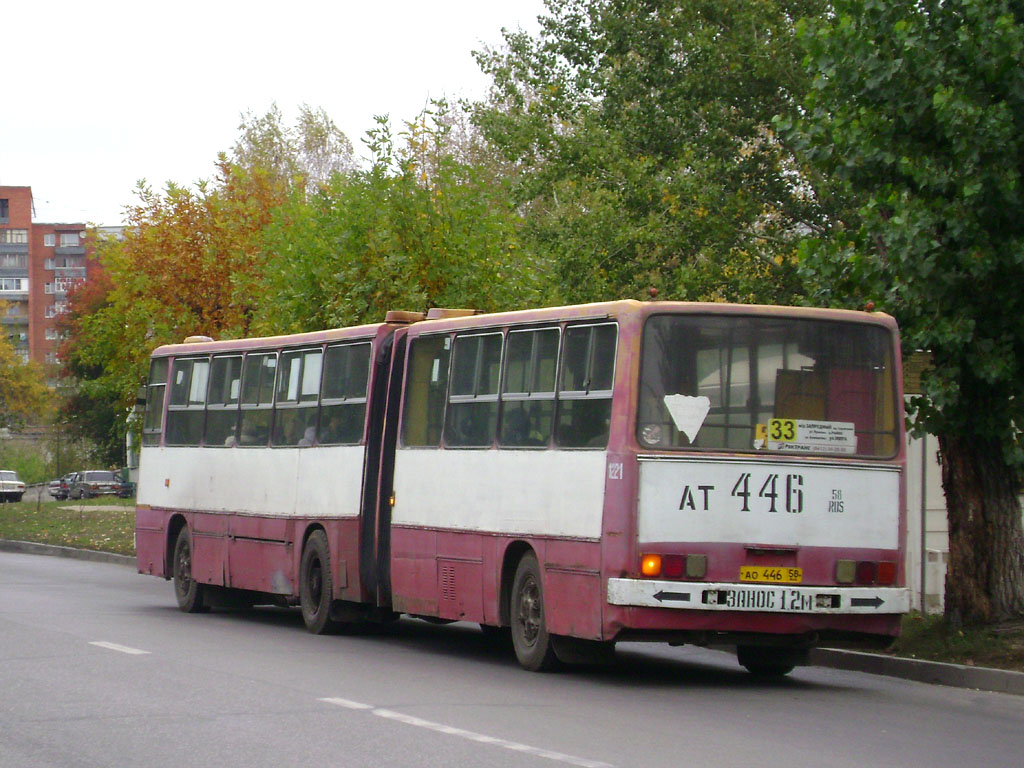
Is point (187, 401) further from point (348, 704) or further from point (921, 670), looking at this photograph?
point (348, 704)

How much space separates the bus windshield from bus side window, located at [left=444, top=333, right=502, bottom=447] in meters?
2.36

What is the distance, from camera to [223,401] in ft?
70.8

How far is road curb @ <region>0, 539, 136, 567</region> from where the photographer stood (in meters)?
34.2

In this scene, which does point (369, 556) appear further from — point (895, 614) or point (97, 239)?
point (97, 239)

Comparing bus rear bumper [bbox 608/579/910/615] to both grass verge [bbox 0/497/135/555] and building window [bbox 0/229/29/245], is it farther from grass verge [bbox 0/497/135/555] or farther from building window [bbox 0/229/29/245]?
building window [bbox 0/229/29/245]

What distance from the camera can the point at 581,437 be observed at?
14281 millimetres

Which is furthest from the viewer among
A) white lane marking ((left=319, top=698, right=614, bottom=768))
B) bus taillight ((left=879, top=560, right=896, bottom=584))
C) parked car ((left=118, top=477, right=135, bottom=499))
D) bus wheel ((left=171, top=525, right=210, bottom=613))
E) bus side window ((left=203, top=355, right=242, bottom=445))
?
parked car ((left=118, top=477, right=135, bottom=499))

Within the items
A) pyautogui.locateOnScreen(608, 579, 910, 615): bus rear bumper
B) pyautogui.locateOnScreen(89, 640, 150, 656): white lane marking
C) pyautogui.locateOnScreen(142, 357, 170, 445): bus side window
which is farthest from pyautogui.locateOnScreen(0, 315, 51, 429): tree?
pyautogui.locateOnScreen(608, 579, 910, 615): bus rear bumper

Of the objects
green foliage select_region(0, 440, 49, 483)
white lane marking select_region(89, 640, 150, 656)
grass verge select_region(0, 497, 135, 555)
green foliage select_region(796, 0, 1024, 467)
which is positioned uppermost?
green foliage select_region(0, 440, 49, 483)

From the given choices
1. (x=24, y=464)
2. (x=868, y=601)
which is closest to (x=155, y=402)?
(x=868, y=601)

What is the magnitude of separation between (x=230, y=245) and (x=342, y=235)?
49.1 ft

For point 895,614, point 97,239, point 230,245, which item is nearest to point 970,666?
point 895,614

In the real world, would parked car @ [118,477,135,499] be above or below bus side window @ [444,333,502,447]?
above

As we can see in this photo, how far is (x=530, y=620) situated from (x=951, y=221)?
4.82 meters
